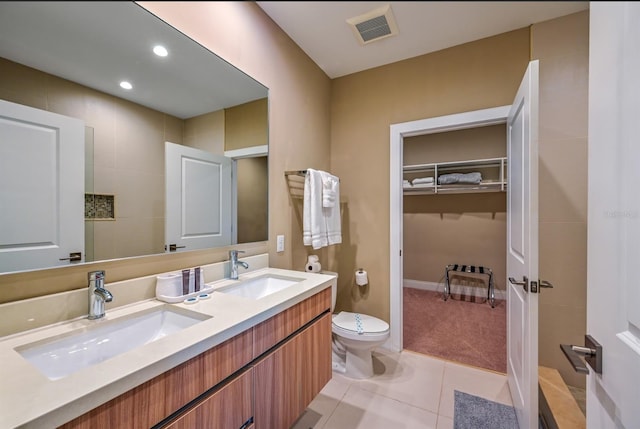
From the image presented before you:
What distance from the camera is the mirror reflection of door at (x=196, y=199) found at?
1186 mm

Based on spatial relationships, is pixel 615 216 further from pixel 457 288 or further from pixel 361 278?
pixel 457 288

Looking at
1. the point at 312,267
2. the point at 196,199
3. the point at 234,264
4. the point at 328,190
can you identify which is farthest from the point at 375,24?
the point at 312,267

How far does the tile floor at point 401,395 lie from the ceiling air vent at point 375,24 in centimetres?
176

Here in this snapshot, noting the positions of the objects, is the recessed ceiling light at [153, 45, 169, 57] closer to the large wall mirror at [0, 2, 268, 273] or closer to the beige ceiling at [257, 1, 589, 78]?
the large wall mirror at [0, 2, 268, 273]

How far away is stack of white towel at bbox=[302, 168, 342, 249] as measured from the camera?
1802mm

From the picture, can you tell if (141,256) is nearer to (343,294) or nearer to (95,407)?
(95,407)

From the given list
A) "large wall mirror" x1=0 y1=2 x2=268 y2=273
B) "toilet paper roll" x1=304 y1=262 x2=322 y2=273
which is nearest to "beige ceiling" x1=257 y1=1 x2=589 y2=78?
"large wall mirror" x1=0 y1=2 x2=268 y2=273

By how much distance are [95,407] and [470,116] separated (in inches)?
90.5

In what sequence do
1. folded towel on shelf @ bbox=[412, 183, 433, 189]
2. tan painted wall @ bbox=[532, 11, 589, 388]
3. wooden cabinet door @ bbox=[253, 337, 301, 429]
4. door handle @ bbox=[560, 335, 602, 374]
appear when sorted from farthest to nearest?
folded towel on shelf @ bbox=[412, 183, 433, 189], tan painted wall @ bbox=[532, 11, 589, 388], wooden cabinet door @ bbox=[253, 337, 301, 429], door handle @ bbox=[560, 335, 602, 374]

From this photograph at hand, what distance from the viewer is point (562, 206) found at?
5.56 ft

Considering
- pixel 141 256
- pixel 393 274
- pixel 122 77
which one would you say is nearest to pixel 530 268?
pixel 393 274

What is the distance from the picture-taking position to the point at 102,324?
0.86 metres

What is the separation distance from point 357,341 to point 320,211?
90 cm

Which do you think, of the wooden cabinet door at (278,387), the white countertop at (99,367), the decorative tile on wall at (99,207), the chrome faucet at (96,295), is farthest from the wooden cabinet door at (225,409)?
the decorative tile on wall at (99,207)
